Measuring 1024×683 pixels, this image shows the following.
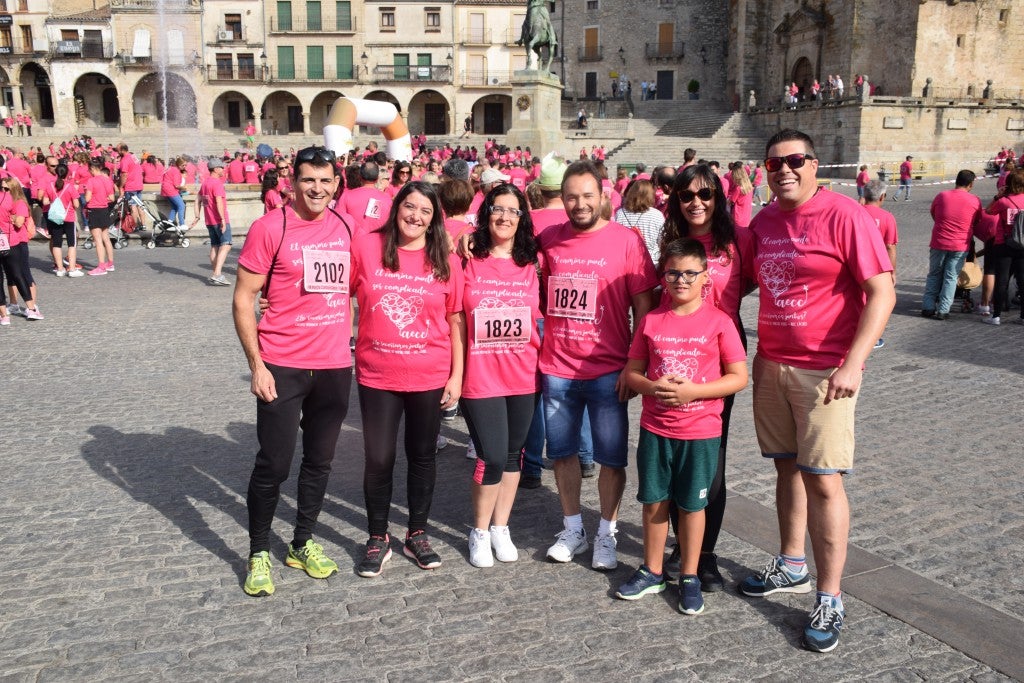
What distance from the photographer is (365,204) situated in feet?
24.5

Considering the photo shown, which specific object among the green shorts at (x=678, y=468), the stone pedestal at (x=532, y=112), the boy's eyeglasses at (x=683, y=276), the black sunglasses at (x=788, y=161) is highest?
the stone pedestal at (x=532, y=112)

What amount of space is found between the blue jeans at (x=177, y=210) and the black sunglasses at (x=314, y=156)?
50.0ft

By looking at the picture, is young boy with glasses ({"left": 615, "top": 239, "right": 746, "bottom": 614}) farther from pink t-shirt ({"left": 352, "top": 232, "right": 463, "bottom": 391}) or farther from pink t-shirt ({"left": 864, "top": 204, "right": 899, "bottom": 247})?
pink t-shirt ({"left": 864, "top": 204, "right": 899, "bottom": 247})

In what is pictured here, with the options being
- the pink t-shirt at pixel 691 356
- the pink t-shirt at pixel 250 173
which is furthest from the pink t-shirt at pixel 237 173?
the pink t-shirt at pixel 691 356

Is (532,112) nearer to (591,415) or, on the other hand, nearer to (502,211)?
(502,211)

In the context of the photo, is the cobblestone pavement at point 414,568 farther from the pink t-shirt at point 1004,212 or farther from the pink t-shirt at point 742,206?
the pink t-shirt at point 1004,212

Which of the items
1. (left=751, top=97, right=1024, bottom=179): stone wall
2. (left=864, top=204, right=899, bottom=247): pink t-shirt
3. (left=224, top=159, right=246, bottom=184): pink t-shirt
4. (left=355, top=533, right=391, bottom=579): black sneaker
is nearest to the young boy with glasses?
(left=355, top=533, right=391, bottom=579): black sneaker

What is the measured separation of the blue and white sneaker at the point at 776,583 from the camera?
12.6 ft

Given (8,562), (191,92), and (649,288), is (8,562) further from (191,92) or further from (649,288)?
(191,92)

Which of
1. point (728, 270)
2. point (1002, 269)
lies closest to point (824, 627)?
point (728, 270)

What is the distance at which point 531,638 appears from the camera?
11.5 feet

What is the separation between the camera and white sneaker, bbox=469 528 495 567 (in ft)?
13.6

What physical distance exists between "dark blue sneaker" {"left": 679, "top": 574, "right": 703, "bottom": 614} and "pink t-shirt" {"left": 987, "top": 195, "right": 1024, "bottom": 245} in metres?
8.33

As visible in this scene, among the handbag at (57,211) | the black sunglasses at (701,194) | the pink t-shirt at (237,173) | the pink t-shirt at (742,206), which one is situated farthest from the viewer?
the pink t-shirt at (237,173)
